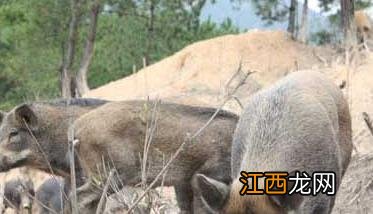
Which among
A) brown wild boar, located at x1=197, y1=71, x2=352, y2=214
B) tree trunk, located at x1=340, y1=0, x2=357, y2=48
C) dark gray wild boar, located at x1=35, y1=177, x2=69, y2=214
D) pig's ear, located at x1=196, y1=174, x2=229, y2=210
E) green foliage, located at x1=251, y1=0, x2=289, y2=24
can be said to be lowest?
dark gray wild boar, located at x1=35, y1=177, x2=69, y2=214

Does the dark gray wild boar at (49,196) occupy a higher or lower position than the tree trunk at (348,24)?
lower

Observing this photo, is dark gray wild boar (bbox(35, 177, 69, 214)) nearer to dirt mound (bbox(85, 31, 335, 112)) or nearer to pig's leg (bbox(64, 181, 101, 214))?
pig's leg (bbox(64, 181, 101, 214))

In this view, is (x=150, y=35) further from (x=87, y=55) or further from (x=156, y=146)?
(x=156, y=146)

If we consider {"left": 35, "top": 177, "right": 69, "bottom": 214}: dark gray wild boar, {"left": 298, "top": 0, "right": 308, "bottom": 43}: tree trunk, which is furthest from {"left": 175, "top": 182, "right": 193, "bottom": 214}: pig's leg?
{"left": 298, "top": 0, "right": 308, "bottom": 43}: tree trunk

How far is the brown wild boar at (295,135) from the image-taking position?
5689 millimetres

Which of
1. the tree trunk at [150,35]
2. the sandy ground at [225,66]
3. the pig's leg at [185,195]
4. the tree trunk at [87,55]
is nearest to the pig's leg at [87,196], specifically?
the pig's leg at [185,195]

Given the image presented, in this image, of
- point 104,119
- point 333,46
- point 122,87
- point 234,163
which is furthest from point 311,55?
point 234,163

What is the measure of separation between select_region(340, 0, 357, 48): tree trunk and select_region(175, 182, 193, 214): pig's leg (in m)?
11.1

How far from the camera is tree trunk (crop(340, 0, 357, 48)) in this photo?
18531 millimetres

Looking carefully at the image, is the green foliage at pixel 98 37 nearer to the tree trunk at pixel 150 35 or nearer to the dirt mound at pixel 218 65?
the tree trunk at pixel 150 35

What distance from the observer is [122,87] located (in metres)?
21.8

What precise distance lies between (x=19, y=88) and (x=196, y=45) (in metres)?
10.7

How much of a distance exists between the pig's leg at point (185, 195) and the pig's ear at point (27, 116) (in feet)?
5.52

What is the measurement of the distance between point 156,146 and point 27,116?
1.51 metres
